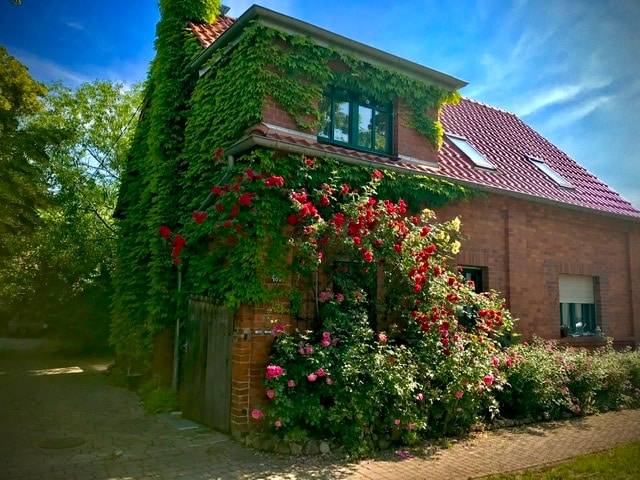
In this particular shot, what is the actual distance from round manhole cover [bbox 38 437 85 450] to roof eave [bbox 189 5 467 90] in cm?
679

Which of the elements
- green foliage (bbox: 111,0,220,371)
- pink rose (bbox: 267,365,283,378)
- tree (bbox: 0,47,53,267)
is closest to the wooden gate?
pink rose (bbox: 267,365,283,378)

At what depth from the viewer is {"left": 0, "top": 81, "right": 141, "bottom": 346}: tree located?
16.2m

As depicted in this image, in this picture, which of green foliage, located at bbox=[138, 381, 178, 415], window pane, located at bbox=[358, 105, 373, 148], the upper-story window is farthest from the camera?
window pane, located at bbox=[358, 105, 373, 148]

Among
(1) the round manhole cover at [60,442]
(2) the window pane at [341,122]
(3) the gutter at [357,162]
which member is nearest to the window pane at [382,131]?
(2) the window pane at [341,122]

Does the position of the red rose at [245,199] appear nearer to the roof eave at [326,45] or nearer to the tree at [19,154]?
the roof eave at [326,45]

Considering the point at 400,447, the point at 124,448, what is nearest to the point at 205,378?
the point at 124,448

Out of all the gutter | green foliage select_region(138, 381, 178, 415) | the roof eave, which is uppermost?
the roof eave

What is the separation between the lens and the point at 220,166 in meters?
8.35

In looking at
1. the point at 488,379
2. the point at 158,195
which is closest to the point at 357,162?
the point at 488,379

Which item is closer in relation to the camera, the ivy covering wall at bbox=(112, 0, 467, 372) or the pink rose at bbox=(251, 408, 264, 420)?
the pink rose at bbox=(251, 408, 264, 420)

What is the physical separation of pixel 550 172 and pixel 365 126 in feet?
23.3

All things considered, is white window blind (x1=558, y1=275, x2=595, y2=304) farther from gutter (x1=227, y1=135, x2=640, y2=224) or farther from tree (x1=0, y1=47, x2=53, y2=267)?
tree (x1=0, y1=47, x2=53, y2=267)

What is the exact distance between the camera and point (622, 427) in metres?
7.84

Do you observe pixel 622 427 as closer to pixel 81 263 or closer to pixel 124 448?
pixel 124 448
